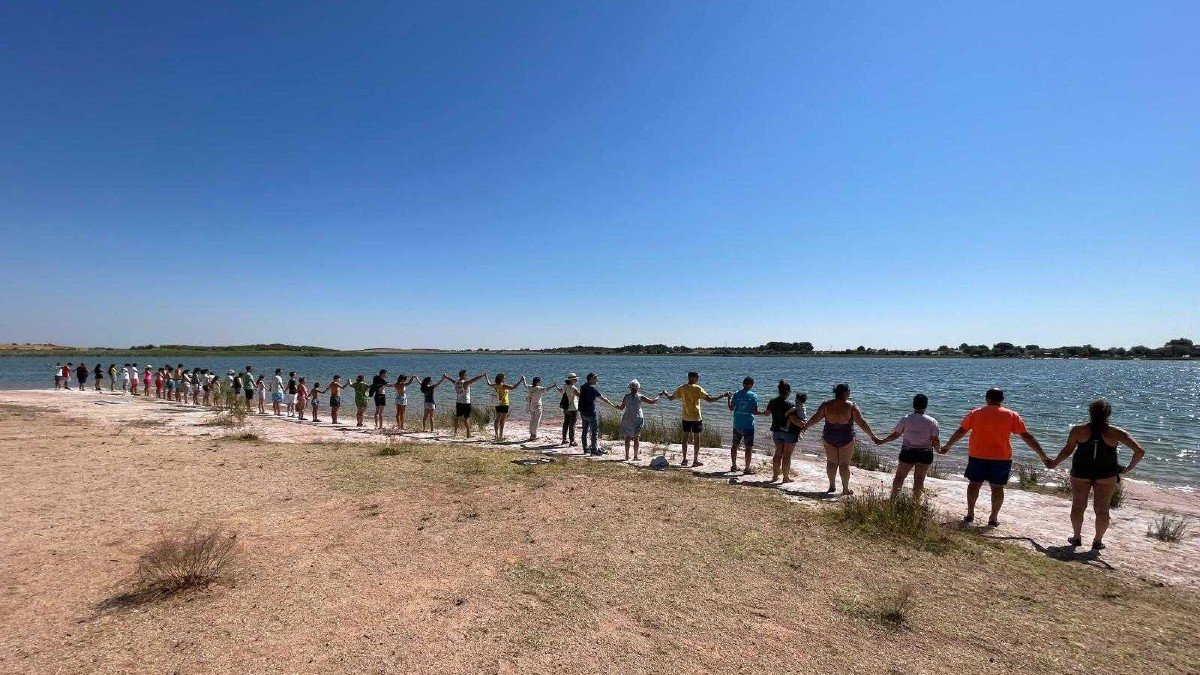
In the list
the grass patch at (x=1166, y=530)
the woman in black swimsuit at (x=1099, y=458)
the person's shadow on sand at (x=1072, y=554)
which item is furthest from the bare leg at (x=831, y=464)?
the grass patch at (x=1166, y=530)

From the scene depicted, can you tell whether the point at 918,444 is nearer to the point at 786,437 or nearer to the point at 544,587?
the point at 786,437

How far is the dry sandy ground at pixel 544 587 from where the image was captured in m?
4.04

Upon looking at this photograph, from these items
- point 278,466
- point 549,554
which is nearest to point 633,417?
point 549,554

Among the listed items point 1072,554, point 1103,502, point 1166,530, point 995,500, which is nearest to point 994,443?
point 995,500

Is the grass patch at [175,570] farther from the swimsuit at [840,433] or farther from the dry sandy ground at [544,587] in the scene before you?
the swimsuit at [840,433]

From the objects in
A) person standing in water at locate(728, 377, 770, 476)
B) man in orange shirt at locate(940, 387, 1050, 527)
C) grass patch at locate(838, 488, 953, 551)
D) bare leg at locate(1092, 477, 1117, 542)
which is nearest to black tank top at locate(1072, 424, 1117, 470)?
bare leg at locate(1092, 477, 1117, 542)

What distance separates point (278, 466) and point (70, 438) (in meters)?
7.50

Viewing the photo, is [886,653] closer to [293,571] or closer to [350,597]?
[350,597]

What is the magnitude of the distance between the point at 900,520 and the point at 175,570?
849 cm

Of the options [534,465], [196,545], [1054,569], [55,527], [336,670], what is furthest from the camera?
[534,465]

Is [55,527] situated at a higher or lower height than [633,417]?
lower

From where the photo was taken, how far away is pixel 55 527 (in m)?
6.61

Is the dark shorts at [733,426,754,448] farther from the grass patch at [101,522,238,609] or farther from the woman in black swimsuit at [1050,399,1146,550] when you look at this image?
the grass patch at [101,522,238,609]

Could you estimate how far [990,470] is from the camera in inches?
308
